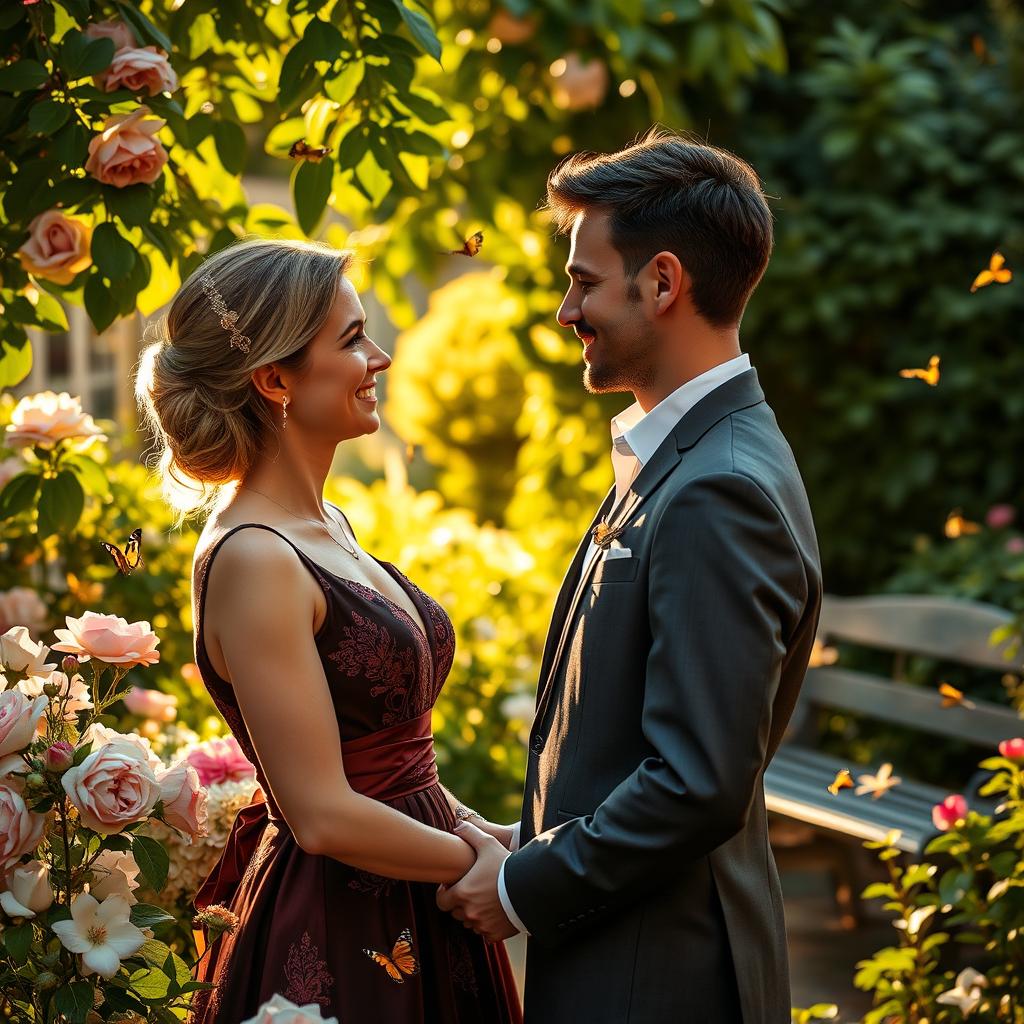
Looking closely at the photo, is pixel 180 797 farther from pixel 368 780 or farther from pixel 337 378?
pixel 337 378

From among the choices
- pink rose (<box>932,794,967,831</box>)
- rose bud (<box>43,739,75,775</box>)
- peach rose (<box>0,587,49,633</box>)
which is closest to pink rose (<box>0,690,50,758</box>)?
rose bud (<box>43,739,75,775</box>)

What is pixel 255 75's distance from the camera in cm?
269

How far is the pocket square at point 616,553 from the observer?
5.65 feet

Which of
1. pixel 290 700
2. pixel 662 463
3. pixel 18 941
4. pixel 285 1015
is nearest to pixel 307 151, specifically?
pixel 662 463

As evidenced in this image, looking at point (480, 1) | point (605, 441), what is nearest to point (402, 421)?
point (605, 441)

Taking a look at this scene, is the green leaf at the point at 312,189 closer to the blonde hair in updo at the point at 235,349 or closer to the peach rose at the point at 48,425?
the blonde hair in updo at the point at 235,349

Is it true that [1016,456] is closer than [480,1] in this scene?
No

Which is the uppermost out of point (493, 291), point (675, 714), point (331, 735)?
point (675, 714)

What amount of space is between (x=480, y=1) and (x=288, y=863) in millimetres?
2941

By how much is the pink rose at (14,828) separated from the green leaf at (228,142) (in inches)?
48.6

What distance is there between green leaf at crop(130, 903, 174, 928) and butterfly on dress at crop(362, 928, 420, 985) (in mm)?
290

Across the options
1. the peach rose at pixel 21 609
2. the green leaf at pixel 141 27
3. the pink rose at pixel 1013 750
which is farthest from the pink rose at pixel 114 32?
the pink rose at pixel 1013 750

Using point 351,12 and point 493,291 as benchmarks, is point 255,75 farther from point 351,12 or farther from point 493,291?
point 493,291

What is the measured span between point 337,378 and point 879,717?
8.98ft
